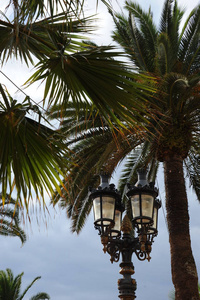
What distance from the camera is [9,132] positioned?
6.11m

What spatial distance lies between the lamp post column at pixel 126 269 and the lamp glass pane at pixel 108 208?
601mm

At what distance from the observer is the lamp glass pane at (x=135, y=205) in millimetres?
8219

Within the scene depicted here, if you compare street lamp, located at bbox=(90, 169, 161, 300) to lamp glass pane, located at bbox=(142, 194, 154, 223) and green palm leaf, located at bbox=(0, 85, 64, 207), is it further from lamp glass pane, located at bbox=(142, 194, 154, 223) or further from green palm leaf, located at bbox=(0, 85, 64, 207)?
green palm leaf, located at bbox=(0, 85, 64, 207)

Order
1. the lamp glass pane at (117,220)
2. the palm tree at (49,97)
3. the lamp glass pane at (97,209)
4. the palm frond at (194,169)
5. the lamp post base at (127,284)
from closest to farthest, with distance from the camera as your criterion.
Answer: the palm tree at (49,97) → the lamp post base at (127,284) → the lamp glass pane at (97,209) → the lamp glass pane at (117,220) → the palm frond at (194,169)

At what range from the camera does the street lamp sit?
8.23m

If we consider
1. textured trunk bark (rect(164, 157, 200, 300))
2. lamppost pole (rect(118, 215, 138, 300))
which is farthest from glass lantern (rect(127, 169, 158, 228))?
textured trunk bark (rect(164, 157, 200, 300))

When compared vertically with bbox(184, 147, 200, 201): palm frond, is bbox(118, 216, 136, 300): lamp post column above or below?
→ below

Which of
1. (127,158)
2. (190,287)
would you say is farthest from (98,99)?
(127,158)

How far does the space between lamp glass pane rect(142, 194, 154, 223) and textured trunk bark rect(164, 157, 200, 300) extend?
405 centimetres

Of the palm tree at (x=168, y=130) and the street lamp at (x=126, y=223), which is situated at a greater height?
the palm tree at (x=168, y=130)

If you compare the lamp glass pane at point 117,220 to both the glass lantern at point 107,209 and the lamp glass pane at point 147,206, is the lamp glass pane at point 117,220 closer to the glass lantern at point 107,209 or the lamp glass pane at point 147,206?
the glass lantern at point 107,209

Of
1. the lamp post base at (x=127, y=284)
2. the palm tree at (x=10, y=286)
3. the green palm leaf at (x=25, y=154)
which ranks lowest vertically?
the lamp post base at (x=127, y=284)

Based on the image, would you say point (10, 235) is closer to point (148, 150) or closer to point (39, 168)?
point (148, 150)

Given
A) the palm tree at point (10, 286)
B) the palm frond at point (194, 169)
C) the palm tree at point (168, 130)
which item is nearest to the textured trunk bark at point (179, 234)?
the palm tree at point (168, 130)
